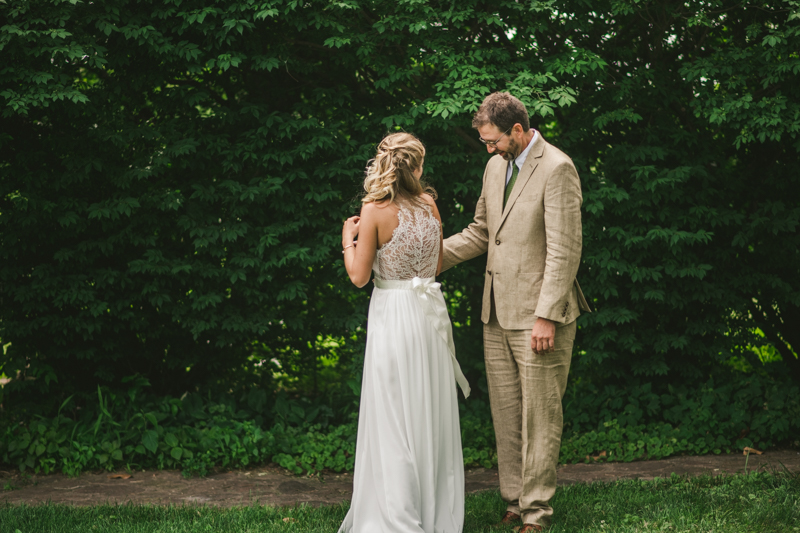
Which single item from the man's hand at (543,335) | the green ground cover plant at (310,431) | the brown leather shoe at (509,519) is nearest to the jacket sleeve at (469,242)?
the man's hand at (543,335)

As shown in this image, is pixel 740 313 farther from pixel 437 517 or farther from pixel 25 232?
pixel 25 232

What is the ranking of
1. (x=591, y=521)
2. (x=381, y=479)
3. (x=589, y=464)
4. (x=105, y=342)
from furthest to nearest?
1. (x=105, y=342)
2. (x=589, y=464)
3. (x=591, y=521)
4. (x=381, y=479)

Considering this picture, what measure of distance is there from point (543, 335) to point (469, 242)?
33.5 inches

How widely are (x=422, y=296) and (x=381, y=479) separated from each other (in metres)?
0.98

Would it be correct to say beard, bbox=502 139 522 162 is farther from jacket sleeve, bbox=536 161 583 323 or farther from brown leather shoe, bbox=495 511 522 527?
brown leather shoe, bbox=495 511 522 527

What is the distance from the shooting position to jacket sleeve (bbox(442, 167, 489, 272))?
4152 mm

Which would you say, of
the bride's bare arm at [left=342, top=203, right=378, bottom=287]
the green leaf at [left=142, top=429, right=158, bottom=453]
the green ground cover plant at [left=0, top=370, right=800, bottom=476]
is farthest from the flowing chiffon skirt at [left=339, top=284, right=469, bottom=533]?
the green leaf at [left=142, top=429, right=158, bottom=453]

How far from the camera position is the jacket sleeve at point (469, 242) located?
4152mm

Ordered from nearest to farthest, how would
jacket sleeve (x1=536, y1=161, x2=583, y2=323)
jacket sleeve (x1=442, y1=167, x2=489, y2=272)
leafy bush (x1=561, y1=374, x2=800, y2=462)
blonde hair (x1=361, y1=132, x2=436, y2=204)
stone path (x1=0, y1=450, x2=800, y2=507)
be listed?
blonde hair (x1=361, y1=132, x2=436, y2=204), jacket sleeve (x1=536, y1=161, x2=583, y2=323), jacket sleeve (x1=442, y1=167, x2=489, y2=272), stone path (x1=0, y1=450, x2=800, y2=507), leafy bush (x1=561, y1=374, x2=800, y2=462)

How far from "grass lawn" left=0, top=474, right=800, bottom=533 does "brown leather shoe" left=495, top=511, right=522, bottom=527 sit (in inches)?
2.9

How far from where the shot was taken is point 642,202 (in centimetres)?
543

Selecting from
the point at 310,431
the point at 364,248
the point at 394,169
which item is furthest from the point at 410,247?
the point at 310,431

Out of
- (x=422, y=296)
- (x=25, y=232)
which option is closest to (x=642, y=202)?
(x=422, y=296)

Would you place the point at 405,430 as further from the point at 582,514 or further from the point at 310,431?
the point at 310,431
